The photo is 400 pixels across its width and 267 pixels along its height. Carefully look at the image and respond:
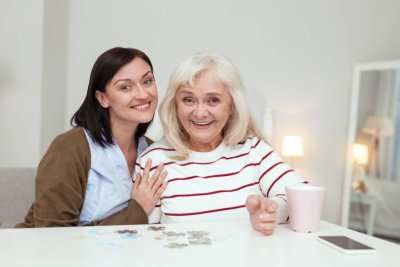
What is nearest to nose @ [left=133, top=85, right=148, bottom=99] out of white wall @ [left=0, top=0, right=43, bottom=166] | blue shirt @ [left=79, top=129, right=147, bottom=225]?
blue shirt @ [left=79, top=129, right=147, bottom=225]

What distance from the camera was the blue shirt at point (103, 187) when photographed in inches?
59.9

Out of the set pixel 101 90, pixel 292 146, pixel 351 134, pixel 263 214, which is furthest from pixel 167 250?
pixel 351 134

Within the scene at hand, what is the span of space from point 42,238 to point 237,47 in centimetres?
323

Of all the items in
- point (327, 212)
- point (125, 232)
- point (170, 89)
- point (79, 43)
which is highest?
point (79, 43)

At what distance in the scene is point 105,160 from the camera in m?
1.55

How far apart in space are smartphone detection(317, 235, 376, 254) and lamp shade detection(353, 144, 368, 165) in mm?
3217

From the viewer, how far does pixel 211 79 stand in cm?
149

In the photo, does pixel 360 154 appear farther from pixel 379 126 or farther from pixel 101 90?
pixel 101 90

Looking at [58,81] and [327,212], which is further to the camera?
[327,212]

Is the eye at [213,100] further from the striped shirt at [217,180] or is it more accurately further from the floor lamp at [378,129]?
the floor lamp at [378,129]

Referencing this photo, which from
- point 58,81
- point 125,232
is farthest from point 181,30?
point 125,232

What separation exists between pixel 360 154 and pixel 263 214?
3307mm

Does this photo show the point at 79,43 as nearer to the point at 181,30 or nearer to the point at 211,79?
the point at 181,30

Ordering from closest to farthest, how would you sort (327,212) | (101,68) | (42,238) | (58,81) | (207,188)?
(42,238), (207,188), (101,68), (58,81), (327,212)
